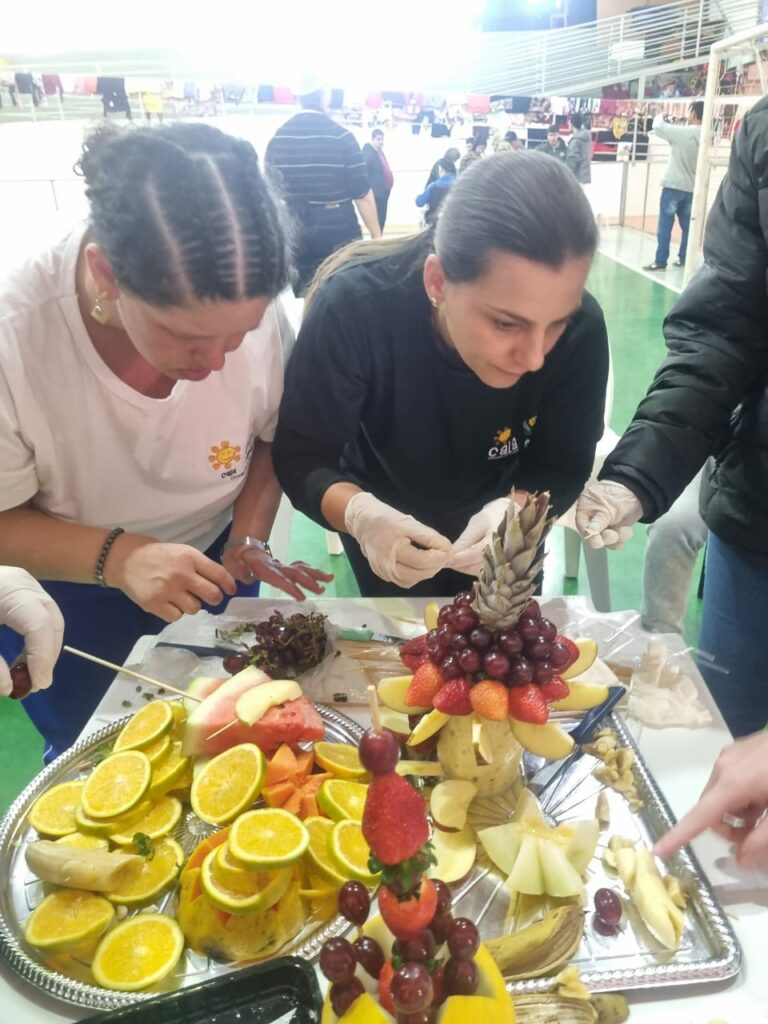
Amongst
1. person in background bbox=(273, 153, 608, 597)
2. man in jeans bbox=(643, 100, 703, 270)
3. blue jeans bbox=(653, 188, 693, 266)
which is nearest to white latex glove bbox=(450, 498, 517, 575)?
person in background bbox=(273, 153, 608, 597)

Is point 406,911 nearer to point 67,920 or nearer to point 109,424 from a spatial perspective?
point 67,920

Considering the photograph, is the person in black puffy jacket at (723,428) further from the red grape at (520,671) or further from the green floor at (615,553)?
the red grape at (520,671)

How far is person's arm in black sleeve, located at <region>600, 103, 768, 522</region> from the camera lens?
1399 mm

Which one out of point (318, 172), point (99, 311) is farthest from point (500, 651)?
point (318, 172)

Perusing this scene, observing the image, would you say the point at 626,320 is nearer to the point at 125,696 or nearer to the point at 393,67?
the point at 393,67

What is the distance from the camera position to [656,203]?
10.7 metres

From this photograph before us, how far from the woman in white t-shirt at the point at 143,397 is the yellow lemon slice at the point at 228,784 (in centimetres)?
35

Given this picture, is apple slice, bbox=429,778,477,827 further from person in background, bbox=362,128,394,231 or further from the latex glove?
person in background, bbox=362,128,394,231

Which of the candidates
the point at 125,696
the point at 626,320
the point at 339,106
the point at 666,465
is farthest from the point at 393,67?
the point at 125,696

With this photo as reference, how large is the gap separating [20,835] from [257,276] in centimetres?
89

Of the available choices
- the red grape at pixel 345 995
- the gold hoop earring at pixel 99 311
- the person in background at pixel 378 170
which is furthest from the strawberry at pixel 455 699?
the person in background at pixel 378 170

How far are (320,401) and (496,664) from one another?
78cm

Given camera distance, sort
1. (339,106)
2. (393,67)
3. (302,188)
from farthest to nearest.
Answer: (393,67) < (339,106) < (302,188)

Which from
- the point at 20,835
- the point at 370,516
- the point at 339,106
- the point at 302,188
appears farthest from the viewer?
the point at 339,106
